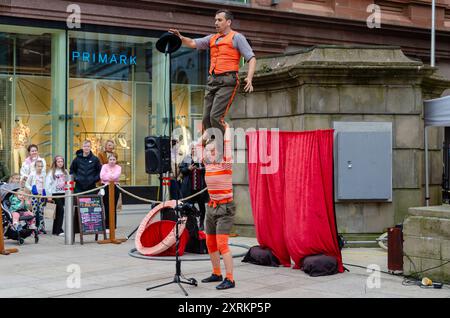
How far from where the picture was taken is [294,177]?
29.3 ft

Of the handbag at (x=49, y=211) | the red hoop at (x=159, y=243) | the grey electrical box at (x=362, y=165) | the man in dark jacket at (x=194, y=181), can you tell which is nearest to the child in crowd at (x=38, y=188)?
the handbag at (x=49, y=211)

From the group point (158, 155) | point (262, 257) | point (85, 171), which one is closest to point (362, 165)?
point (262, 257)

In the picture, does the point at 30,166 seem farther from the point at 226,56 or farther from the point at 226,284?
the point at 226,284

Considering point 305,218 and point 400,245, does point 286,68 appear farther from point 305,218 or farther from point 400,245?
point 400,245

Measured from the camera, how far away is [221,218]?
24.8 feet

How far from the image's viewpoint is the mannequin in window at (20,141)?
18.3 meters

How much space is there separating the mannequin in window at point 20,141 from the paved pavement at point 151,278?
311 inches

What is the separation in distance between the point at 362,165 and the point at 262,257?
2.89m

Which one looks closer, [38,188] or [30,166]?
[38,188]

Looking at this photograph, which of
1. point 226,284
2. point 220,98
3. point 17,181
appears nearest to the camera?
point 226,284

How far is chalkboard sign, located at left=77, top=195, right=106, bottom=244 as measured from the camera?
1218 cm

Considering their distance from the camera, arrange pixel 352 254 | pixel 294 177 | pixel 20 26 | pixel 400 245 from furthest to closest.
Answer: pixel 20 26, pixel 352 254, pixel 294 177, pixel 400 245
